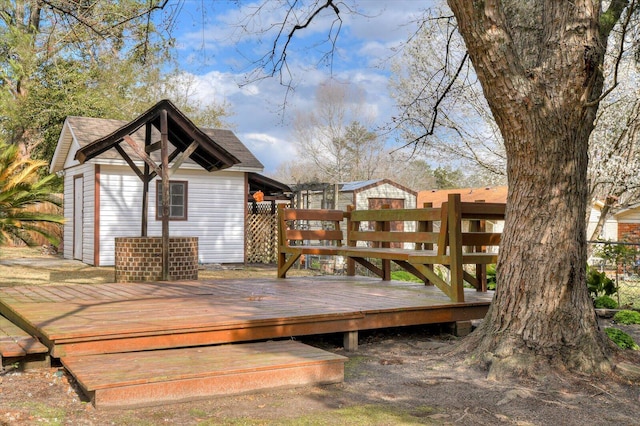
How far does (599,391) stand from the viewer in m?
4.82

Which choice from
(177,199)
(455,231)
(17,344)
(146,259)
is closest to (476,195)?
(177,199)

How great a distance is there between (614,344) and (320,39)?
525cm

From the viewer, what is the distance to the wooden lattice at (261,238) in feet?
66.3

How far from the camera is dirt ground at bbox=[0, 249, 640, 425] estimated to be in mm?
3961

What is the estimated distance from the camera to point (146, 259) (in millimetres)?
10906

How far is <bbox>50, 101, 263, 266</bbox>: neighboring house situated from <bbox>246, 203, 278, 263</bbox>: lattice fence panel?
102cm

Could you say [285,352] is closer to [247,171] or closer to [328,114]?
[247,171]

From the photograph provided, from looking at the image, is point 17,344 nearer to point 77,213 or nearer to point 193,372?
point 193,372

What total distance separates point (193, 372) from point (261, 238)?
16163 mm

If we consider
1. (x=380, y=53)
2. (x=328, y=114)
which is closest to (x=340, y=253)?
(x=380, y=53)

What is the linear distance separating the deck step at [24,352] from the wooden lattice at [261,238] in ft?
49.1

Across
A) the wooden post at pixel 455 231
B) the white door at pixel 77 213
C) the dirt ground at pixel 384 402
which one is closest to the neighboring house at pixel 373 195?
the white door at pixel 77 213

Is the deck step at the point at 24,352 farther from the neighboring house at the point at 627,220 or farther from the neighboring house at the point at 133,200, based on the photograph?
the neighboring house at the point at 627,220

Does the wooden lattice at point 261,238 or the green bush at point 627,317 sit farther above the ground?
the wooden lattice at point 261,238
